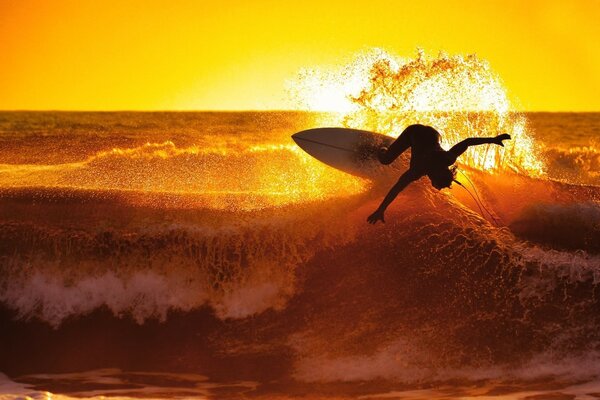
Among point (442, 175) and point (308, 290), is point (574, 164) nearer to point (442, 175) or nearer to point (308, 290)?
point (308, 290)

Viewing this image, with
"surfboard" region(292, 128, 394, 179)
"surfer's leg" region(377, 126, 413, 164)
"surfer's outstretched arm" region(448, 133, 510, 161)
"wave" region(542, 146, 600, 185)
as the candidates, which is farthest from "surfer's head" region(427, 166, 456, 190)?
"wave" region(542, 146, 600, 185)

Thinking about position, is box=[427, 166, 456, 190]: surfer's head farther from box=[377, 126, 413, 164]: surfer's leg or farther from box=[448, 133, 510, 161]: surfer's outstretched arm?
box=[377, 126, 413, 164]: surfer's leg

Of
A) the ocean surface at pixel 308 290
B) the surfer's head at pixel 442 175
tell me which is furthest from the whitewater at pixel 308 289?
the surfer's head at pixel 442 175

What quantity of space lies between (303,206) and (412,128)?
2235mm

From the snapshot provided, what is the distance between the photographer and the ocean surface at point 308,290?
8281mm

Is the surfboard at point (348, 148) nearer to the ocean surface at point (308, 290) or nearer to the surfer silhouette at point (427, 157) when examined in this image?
the ocean surface at point (308, 290)

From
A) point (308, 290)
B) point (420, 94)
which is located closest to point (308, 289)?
point (308, 290)

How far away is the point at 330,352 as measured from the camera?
861cm

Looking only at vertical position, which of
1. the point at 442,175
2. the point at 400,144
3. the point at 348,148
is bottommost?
the point at 442,175

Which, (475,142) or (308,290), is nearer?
(475,142)

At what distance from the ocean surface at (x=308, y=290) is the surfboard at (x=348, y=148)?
23 centimetres

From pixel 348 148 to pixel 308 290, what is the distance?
228 cm

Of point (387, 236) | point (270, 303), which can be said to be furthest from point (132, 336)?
point (387, 236)

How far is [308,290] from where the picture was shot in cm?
962
